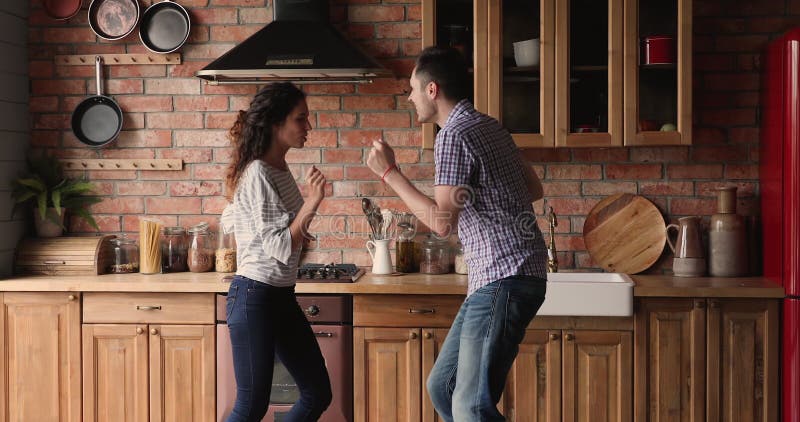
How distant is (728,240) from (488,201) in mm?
1742

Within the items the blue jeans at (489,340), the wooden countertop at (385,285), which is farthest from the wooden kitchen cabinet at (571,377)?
the blue jeans at (489,340)

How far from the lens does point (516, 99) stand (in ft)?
11.9

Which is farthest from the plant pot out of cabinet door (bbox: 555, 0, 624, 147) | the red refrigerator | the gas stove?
the red refrigerator

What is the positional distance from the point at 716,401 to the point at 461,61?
180 cm

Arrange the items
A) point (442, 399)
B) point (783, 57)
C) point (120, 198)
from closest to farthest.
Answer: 1. point (442, 399)
2. point (783, 57)
3. point (120, 198)

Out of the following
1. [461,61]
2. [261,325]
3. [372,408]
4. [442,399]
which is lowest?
[372,408]

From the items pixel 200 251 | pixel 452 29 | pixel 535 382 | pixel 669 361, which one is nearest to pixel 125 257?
pixel 200 251

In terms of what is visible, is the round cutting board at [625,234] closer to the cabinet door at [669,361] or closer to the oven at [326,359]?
the cabinet door at [669,361]

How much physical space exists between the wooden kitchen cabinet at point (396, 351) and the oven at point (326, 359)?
0.04 meters

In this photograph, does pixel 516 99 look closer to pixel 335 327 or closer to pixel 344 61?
pixel 344 61

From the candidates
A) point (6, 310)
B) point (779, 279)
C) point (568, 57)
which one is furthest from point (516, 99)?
point (6, 310)

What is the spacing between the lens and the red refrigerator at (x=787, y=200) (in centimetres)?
319

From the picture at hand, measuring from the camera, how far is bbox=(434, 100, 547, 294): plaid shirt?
2.30 metres

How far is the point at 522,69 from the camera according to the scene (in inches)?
143
